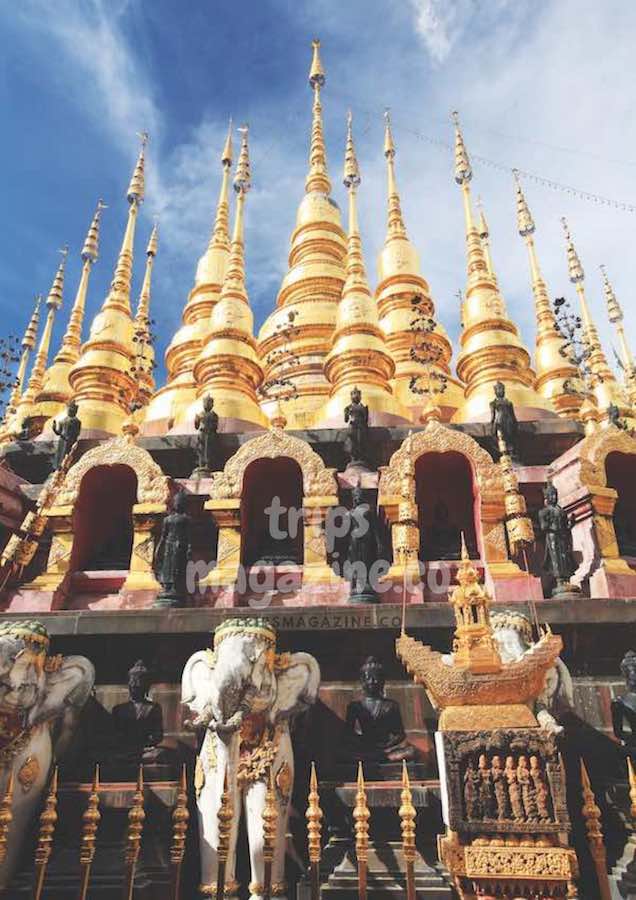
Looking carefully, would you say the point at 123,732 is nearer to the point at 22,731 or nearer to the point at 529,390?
the point at 22,731

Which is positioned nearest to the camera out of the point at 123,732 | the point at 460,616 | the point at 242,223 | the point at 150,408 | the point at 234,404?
the point at 460,616

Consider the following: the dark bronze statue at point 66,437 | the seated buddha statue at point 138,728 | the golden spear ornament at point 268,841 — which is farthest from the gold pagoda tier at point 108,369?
the golden spear ornament at point 268,841

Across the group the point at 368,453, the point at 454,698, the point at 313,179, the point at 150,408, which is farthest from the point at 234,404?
the point at 313,179

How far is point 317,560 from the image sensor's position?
10672 mm

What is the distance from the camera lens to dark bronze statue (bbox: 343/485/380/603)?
9.48m

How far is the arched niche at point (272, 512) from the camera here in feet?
38.4

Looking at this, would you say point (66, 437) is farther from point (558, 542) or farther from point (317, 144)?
point (317, 144)

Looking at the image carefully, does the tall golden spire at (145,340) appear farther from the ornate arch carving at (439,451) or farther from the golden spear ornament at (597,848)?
the golden spear ornament at (597,848)

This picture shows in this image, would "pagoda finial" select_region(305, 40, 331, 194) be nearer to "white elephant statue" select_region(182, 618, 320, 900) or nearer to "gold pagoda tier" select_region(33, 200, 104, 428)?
"gold pagoda tier" select_region(33, 200, 104, 428)

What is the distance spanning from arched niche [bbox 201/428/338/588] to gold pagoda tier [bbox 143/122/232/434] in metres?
6.61

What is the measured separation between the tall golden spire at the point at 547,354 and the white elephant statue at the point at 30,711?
1524 cm

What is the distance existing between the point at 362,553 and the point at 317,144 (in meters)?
21.8

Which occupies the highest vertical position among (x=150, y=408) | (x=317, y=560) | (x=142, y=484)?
(x=150, y=408)

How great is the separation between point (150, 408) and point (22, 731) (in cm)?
1340
